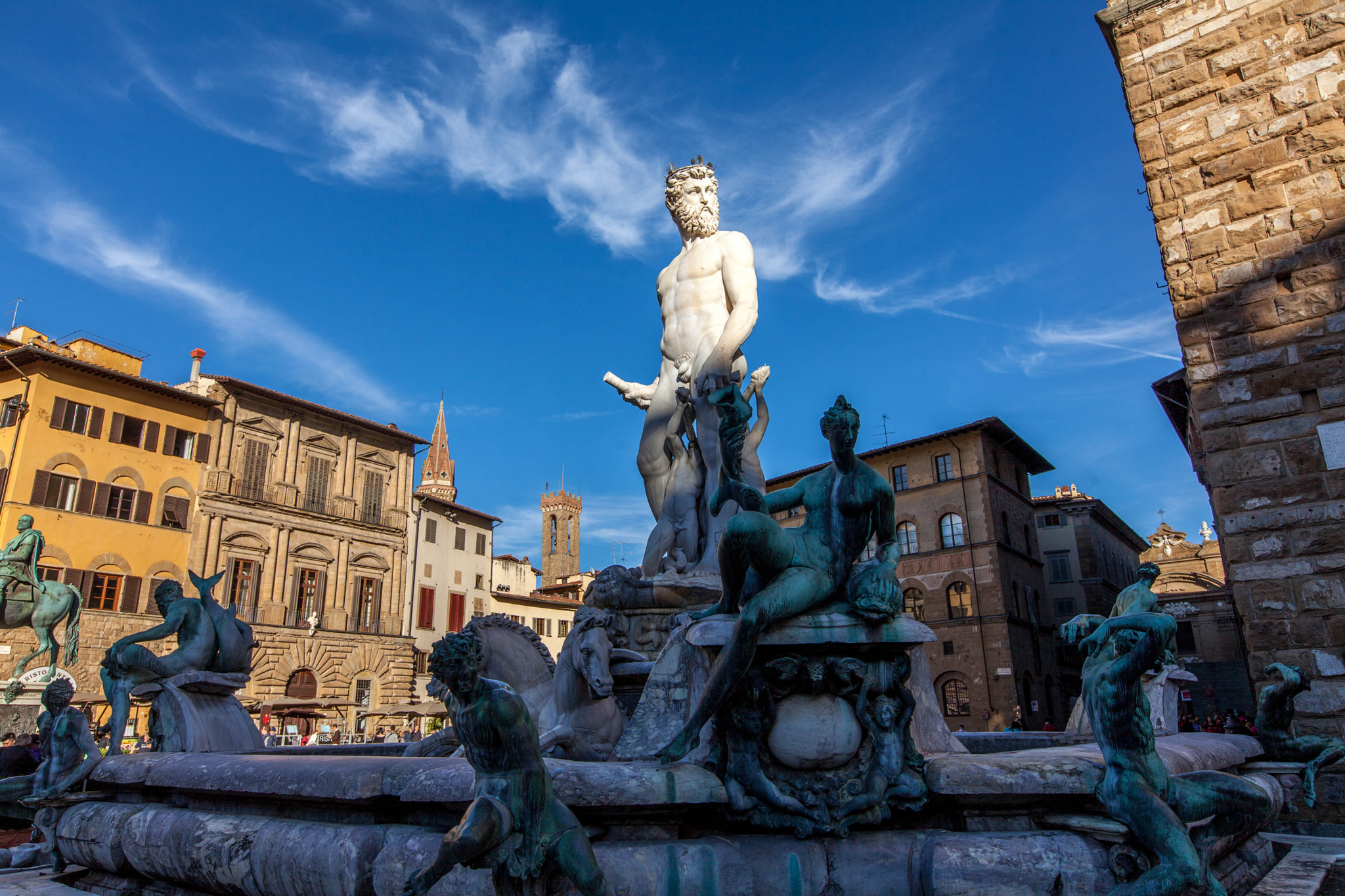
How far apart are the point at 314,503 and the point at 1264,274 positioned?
3622 centimetres

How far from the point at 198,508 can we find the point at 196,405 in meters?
4.27

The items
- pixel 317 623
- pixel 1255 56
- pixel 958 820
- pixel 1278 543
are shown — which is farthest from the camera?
pixel 317 623

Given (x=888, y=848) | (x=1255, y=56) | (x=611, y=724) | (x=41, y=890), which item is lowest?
(x=41, y=890)

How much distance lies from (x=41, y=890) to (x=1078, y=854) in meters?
5.13

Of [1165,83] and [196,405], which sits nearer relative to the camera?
[1165,83]

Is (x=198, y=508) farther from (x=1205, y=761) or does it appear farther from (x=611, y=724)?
(x=1205, y=761)

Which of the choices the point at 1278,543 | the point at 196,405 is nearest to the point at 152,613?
the point at 196,405

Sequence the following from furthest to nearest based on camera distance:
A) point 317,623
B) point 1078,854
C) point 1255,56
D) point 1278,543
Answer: point 317,623, point 1255,56, point 1278,543, point 1078,854

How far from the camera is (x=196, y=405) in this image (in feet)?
112

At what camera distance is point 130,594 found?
99.0 ft

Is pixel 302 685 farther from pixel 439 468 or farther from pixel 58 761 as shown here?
pixel 439 468

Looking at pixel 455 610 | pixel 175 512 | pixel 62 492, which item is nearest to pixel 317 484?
pixel 175 512

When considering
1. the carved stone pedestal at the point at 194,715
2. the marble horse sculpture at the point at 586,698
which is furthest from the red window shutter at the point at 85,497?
the marble horse sculpture at the point at 586,698

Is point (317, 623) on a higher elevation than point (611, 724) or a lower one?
higher
